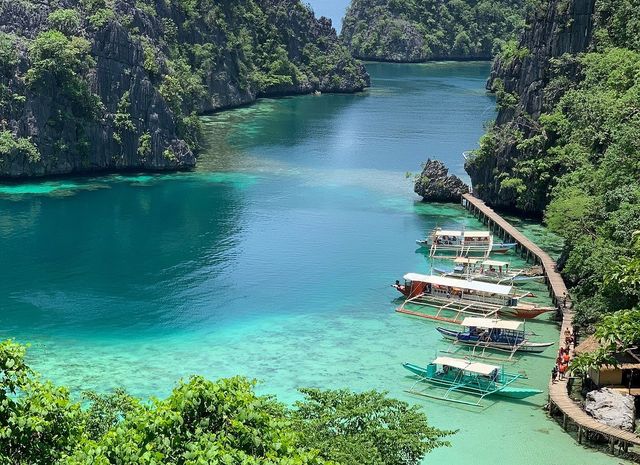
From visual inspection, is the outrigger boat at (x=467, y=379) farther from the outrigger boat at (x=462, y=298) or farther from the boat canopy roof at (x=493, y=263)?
the boat canopy roof at (x=493, y=263)

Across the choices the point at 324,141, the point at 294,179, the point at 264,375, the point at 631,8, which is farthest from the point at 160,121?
the point at 264,375

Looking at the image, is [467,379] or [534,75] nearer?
[467,379]

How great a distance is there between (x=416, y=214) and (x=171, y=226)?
1831cm

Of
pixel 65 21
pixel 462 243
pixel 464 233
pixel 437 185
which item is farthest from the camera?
pixel 65 21

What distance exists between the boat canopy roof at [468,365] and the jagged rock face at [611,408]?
4654 mm

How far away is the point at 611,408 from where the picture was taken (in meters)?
40.7

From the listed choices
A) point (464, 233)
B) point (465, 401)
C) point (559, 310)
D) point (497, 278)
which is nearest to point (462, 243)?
point (464, 233)

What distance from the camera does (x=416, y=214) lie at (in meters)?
78.5

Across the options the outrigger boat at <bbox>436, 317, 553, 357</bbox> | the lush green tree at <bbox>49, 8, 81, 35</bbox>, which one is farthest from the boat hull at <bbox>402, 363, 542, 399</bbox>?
the lush green tree at <bbox>49, 8, 81, 35</bbox>

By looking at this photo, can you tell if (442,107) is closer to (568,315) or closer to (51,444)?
(568,315)

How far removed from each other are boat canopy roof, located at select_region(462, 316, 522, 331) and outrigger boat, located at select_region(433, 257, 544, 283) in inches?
367

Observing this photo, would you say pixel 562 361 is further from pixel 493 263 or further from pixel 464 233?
pixel 464 233

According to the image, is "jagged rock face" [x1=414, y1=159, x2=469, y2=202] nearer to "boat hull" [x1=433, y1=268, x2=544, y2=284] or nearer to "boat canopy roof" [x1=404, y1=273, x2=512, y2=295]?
"boat hull" [x1=433, y1=268, x2=544, y2=284]

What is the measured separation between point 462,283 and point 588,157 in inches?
577
